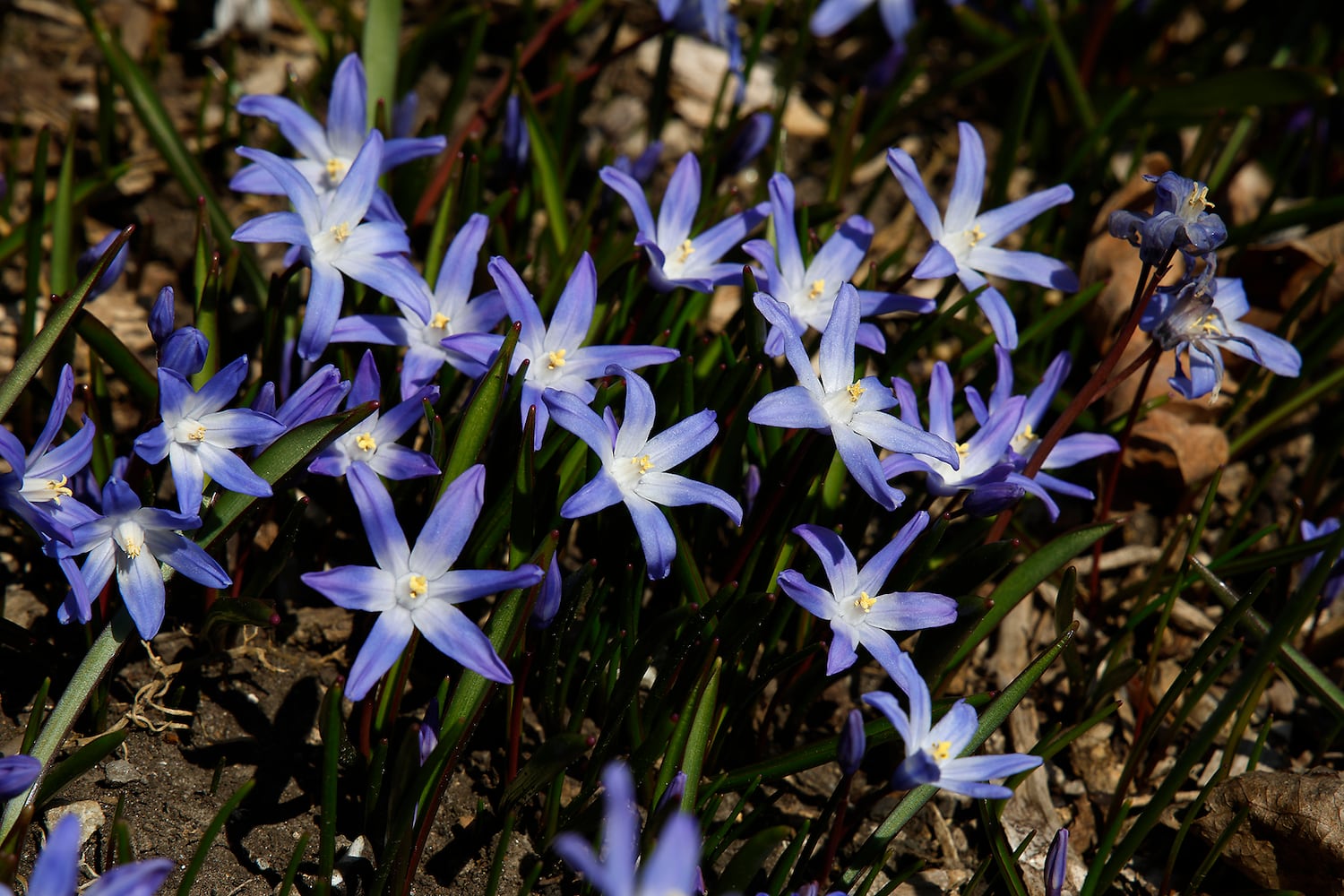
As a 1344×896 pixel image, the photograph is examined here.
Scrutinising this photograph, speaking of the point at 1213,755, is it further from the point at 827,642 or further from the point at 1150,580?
the point at 827,642

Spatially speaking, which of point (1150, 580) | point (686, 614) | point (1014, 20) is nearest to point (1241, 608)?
point (1150, 580)

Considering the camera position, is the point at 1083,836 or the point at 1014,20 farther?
the point at 1014,20

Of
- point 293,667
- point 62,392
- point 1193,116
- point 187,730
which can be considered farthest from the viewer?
point 1193,116

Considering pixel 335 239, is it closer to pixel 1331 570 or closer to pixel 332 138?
pixel 332 138

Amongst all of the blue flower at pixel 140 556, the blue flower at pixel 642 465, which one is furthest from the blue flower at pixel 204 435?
the blue flower at pixel 642 465

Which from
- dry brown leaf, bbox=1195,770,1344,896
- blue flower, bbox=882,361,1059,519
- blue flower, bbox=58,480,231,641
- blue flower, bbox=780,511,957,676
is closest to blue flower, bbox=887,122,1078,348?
blue flower, bbox=882,361,1059,519

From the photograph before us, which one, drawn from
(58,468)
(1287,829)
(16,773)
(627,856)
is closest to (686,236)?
(58,468)
